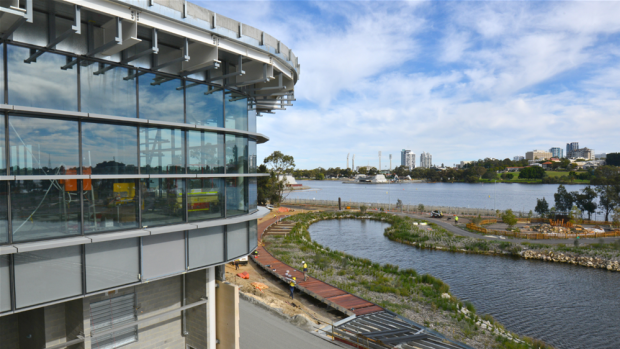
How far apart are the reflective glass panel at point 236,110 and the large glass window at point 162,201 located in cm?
304

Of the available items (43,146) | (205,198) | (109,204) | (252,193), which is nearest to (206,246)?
(205,198)

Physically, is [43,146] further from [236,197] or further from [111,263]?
[236,197]

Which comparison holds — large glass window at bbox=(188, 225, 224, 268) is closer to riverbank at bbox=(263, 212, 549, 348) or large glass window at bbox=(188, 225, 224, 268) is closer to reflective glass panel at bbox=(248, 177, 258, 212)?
reflective glass panel at bbox=(248, 177, 258, 212)

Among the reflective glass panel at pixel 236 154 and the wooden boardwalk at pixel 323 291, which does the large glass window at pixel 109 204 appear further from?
the wooden boardwalk at pixel 323 291

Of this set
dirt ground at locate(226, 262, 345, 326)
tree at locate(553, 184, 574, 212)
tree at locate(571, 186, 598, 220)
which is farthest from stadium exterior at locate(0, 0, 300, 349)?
tree at locate(571, 186, 598, 220)

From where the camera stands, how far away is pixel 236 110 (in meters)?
12.6

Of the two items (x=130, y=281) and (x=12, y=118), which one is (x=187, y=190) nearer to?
(x=130, y=281)

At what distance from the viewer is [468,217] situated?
62.2 metres

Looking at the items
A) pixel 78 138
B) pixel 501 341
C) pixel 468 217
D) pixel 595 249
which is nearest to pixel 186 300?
pixel 78 138

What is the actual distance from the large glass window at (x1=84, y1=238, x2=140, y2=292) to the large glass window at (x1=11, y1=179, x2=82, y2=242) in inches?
29.9

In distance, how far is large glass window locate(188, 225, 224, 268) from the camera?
10.8 metres

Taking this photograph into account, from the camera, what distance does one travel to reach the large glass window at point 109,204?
334 inches

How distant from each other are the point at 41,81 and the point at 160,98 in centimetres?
292

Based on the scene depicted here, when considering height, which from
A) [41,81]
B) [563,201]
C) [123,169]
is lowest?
[563,201]
